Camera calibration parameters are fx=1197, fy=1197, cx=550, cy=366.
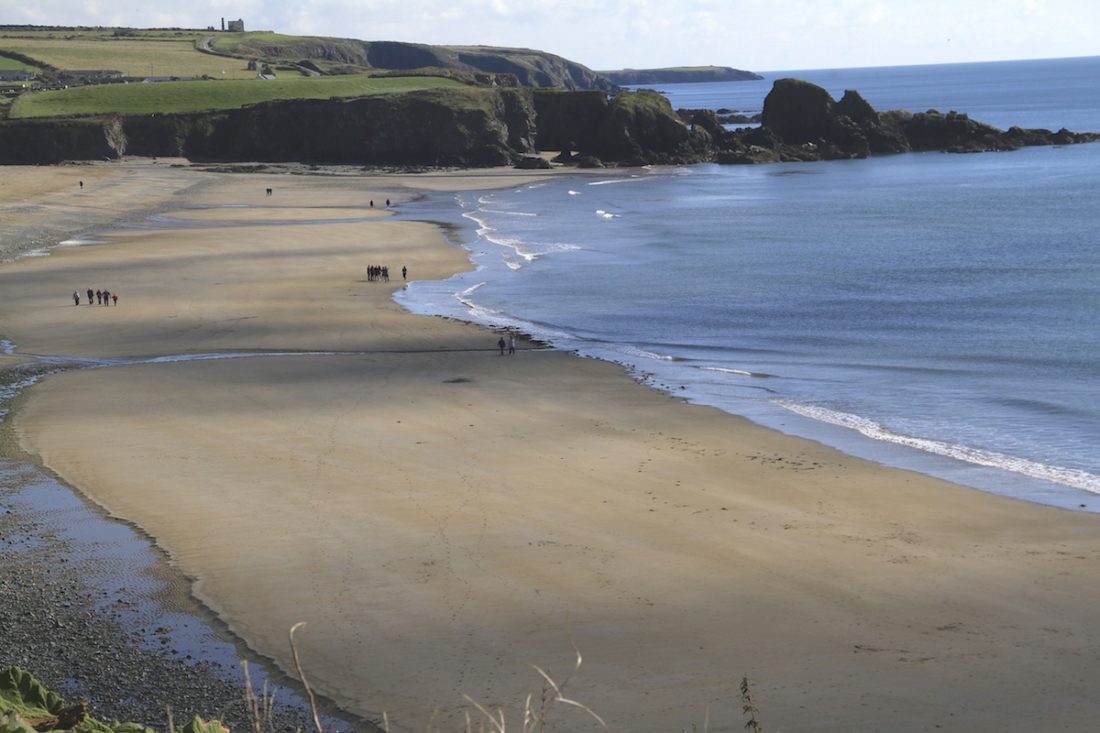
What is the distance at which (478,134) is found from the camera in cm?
11606

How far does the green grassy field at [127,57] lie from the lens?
160 meters

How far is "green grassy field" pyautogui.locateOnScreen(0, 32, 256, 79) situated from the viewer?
525 feet

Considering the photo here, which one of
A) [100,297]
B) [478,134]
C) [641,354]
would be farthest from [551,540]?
[478,134]

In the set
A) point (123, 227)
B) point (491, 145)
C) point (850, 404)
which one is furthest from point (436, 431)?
point (491, 145)

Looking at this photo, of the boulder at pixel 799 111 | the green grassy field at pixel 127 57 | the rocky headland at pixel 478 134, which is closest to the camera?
the rocky headland at pixel 478 134

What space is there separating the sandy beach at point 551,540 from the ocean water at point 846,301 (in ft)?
9.79

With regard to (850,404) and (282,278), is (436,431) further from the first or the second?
(282,278)

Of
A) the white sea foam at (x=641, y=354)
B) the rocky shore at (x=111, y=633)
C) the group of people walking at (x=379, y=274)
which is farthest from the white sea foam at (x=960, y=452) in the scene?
the group of people walking at (x=379, y=274)

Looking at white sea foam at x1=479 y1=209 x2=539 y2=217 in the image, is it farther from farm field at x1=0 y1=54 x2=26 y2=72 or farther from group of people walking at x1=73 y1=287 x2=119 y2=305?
farm field at x1=0 y1=54 x2=26 y2=72

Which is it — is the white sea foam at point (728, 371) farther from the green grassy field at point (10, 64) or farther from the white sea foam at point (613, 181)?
the green grassy field at point (10, 64)

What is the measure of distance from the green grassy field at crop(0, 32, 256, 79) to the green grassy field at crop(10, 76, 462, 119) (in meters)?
25.0

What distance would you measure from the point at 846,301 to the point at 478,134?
7358cm

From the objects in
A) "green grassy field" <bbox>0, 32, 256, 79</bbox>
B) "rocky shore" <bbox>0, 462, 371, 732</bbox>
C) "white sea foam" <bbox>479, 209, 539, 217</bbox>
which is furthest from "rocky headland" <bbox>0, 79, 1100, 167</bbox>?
"rocky shore" <bbox>0, 462, 371, 732</bbox>

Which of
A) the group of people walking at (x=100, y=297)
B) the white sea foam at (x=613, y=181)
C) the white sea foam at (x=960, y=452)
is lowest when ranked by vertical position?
the white sea foam at (x=960, y=452)
